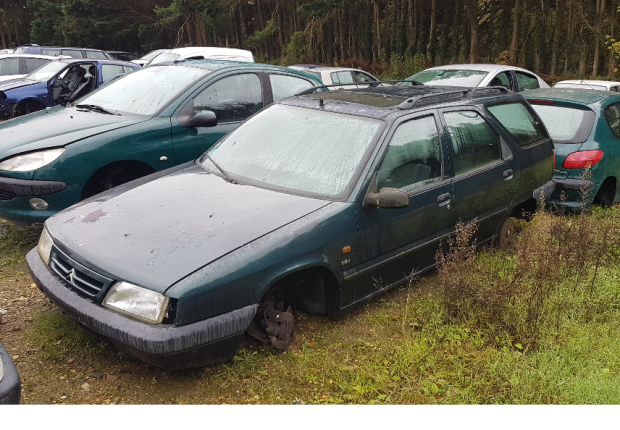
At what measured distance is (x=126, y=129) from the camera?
216 inches

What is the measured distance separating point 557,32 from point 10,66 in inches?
782

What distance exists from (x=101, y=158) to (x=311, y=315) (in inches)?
98.5

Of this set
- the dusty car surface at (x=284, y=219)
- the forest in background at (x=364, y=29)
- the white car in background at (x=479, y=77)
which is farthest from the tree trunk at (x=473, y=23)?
the dusty car surface at (x=284, y=219)

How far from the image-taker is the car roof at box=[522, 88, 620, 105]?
23.6 feet

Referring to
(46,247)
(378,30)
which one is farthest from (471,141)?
(378,30)

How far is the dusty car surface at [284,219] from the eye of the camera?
10.4 feet

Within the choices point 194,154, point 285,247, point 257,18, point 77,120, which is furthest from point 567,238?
point 257,18

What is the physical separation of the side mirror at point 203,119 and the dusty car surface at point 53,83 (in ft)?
19.3

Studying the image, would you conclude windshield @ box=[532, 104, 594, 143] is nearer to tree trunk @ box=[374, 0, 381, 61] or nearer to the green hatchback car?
the green hatchback car

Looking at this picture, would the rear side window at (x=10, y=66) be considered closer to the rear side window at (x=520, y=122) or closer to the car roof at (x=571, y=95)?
the car roof at (x=571, y=95)

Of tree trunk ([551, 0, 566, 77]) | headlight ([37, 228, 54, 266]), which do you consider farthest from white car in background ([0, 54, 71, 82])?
tree trunk ([551, 0, 566, 77])

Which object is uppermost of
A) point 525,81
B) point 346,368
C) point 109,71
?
point 109,71

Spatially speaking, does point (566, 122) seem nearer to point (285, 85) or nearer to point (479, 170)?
point (479, 170)

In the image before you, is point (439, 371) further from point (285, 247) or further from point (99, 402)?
point (99, 402)
